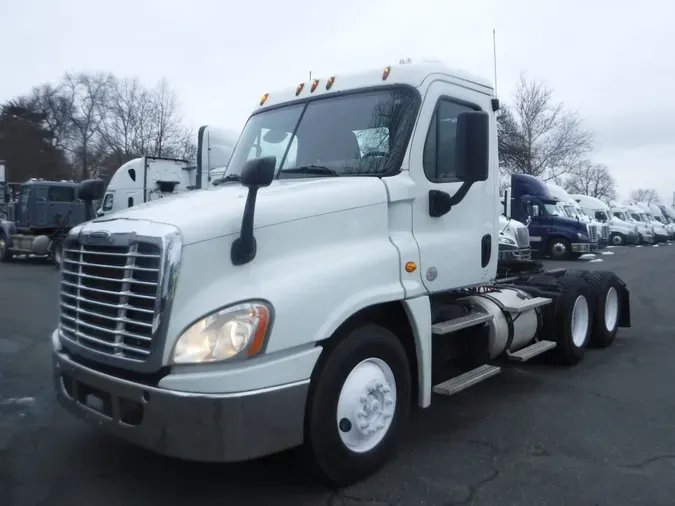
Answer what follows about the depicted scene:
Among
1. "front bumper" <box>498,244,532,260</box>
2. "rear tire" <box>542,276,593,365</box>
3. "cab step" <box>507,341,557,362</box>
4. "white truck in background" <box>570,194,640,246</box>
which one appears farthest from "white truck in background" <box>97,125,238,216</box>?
"white truck in background" <box>570,194,640,246</box>

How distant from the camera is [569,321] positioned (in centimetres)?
654

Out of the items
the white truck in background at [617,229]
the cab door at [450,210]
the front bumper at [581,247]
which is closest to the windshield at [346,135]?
the cab door at [450,210]

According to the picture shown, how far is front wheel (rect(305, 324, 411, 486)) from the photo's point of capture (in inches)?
135

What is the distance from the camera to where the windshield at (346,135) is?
426cm

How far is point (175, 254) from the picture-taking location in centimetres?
309

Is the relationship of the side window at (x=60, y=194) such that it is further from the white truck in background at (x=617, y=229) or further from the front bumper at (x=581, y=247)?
the white truck in background at (x=617, y=229)

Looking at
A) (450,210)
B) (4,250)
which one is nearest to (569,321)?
(450,210)

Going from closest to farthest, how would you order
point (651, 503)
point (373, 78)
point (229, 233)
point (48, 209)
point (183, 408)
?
point (183, 408)
point (229, 233)
point (651, 503)
point (373, 78)
point (48, 209)

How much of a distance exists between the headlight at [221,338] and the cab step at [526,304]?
3.09 m

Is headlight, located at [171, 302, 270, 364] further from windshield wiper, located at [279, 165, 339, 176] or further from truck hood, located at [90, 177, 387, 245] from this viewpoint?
windshield wiper, located at [279, 165, 339, 176]

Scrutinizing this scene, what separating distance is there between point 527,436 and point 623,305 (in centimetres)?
425

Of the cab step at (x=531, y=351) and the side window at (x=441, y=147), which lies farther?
the cab step at (x=531, y=351)

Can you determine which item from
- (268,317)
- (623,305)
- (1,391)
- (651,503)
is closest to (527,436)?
(651,503)

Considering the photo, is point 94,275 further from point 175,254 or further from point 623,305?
point 623,305
